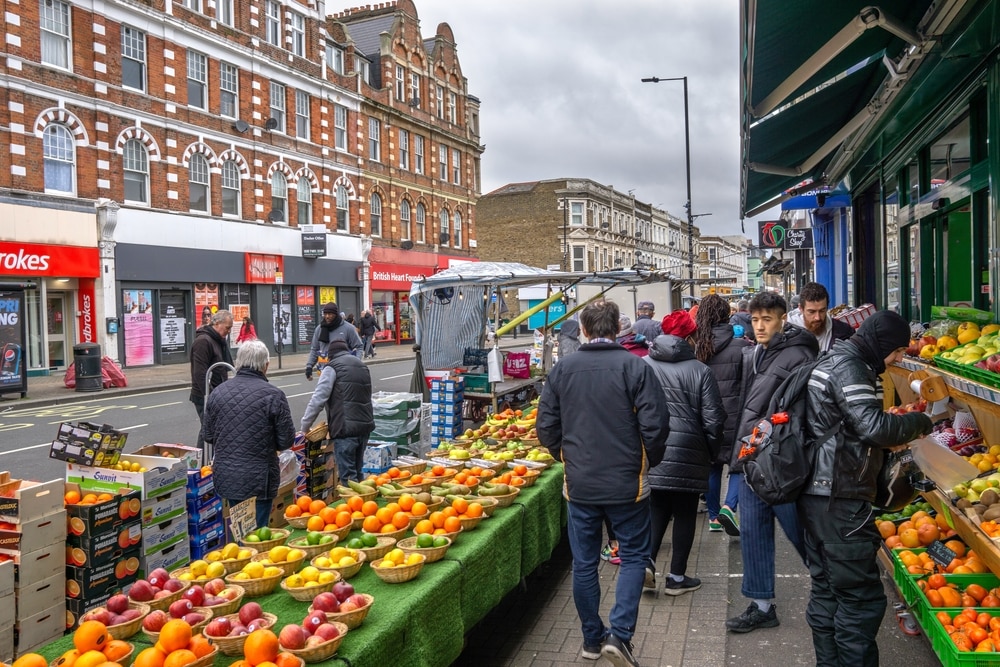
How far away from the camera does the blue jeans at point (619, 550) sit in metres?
4.29

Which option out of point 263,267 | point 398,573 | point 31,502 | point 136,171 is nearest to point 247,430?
point 31,502

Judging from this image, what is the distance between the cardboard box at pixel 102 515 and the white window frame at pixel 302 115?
28.1 metres

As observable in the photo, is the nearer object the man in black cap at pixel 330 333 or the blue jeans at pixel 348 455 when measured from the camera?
the blue jeans at pixel 348 455

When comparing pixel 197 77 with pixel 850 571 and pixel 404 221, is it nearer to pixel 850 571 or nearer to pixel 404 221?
pixel 404 221

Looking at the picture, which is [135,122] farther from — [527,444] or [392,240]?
[527,444]

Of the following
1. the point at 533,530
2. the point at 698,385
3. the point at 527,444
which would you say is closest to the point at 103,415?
the point at 527,444

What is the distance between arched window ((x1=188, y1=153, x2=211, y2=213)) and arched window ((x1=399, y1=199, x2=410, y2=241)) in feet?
40.3

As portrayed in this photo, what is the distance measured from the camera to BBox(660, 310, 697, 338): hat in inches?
211

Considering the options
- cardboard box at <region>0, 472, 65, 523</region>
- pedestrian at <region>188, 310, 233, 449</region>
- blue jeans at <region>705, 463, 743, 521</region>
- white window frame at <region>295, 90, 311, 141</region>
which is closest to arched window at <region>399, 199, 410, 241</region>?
white window frame at <region>295, 90, 311, 141</region>

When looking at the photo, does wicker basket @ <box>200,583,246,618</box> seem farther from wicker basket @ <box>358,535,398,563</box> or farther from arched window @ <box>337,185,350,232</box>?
arched window @ <box>337,185,350,232</box>

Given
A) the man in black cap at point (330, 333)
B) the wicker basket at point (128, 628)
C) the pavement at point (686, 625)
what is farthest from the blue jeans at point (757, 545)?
the man in black cap at point (330, 333)

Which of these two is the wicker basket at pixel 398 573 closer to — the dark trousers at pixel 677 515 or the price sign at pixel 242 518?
the price sign at pixel 242 518

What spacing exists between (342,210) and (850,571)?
32.1 m

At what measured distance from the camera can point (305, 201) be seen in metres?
31.5
